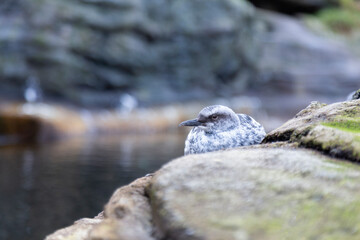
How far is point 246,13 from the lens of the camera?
66.5 feet

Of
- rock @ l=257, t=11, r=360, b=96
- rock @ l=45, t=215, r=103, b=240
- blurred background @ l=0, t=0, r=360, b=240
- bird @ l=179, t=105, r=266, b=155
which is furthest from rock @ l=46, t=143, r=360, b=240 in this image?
rock @ l=257, t=11, r=360, b=96

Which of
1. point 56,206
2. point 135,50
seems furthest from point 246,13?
point 56,206

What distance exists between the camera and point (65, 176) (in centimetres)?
802

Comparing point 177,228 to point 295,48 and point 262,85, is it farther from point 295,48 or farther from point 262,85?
point 295,48

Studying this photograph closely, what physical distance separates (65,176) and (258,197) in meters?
6.39

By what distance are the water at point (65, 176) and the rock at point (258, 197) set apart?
3604mm

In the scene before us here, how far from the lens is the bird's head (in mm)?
3277

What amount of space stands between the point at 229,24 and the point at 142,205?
17.5 m

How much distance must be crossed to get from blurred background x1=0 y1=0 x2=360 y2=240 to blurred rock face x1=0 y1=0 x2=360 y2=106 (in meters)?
0.04

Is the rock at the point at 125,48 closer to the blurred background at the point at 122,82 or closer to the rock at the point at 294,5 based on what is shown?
the blurred background at the point at 122,82

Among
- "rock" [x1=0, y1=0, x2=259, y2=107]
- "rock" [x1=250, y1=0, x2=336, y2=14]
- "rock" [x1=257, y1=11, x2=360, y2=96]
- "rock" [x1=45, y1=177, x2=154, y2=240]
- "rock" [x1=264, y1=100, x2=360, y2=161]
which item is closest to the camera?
"rock" [x1=45, y1=177, x2=154, y2=240]

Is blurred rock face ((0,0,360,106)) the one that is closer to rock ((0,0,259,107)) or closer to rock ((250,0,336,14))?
rock ((0,0,259,107))

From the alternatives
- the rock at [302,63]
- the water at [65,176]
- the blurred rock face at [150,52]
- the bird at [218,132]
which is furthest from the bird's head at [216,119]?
the rock at [302,63]

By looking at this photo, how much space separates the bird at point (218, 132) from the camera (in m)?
3.25
